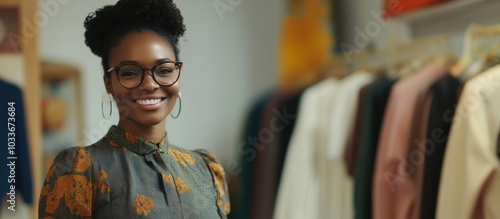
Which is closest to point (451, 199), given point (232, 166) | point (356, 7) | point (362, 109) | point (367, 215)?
point (367, 215)

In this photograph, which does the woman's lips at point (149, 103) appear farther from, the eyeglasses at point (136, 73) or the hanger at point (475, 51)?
the hanger at point (475, 51)

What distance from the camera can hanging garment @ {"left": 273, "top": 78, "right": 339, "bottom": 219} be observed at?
129 cm

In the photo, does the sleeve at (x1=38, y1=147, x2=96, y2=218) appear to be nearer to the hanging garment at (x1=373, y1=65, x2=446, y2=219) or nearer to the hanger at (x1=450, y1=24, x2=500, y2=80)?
the hanging garment at (x1=373, y1=65, x2=446, y2=219)

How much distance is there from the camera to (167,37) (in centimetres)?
39

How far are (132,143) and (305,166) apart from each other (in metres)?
0.95

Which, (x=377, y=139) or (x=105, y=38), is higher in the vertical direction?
(x=105, y=38)

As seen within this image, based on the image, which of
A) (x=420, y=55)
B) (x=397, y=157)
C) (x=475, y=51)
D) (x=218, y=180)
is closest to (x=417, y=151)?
(x=397, y=157)

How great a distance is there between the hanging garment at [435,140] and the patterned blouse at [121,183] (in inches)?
28.8

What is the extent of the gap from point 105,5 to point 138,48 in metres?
0.04

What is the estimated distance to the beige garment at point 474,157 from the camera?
0.94m

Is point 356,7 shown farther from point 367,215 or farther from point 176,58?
point 176,58

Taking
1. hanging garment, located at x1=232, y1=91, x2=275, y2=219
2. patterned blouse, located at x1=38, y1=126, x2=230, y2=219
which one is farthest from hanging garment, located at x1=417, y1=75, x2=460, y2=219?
patterned blouse, located at x1=38, y1=126, x2=230, y2=219

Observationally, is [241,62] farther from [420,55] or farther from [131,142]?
[131,142]

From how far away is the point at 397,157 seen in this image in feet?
3.63
